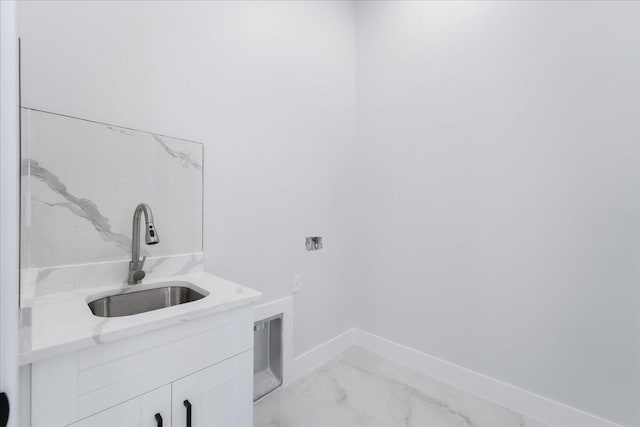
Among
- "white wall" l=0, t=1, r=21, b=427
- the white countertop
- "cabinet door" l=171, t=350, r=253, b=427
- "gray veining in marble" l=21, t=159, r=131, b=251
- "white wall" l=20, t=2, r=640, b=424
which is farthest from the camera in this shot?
"white wall" l=20, t=2, r=640, b=424

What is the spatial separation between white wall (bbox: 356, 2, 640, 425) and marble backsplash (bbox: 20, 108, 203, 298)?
1.45 m

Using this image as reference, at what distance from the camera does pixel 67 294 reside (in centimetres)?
119

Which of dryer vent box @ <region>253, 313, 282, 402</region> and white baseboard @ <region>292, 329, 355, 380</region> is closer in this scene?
dryer vent box @ <region>253, 313, 282, 402</region>

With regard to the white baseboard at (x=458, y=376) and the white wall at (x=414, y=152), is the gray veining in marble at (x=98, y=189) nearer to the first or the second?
the white wall at (x=414, y=152)

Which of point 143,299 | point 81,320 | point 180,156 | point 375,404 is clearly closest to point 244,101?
point 180,156

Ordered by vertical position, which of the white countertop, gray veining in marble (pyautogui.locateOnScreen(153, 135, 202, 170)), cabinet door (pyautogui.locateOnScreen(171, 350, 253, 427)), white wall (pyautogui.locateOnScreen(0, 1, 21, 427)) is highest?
gray veining in marble (pyautogui.locateOnScreen(153, 135, 202, 170))

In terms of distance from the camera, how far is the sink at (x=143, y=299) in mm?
1238

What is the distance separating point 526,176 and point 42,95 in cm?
230

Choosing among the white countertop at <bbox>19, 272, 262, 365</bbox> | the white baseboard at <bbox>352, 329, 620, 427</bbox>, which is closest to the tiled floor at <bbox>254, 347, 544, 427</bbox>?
the white baseboard at <bbox>352, 329, 620, 427</bbox>

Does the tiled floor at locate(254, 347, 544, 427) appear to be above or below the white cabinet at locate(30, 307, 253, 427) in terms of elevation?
below

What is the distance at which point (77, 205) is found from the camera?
48.8 inches

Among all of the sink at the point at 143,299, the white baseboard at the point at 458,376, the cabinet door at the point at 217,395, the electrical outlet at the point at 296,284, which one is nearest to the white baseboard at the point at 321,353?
the white baseboard at the point at 458,376

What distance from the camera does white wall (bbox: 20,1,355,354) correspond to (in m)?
1.24

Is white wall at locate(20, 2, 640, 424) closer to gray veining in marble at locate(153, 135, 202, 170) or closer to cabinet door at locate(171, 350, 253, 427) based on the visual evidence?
gray veining in marble at locate(153, 135, 202, 170)
